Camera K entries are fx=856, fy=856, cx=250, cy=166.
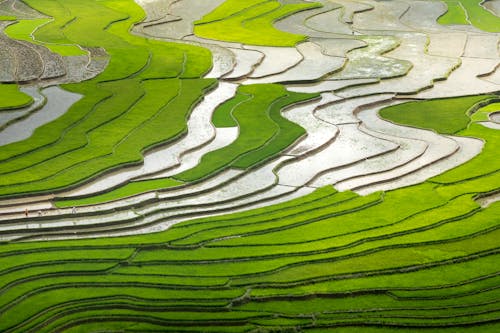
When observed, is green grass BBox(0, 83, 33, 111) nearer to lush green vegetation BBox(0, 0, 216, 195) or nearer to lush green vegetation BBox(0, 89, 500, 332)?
lush green vegetation BBox(0, 0, 216, 195)

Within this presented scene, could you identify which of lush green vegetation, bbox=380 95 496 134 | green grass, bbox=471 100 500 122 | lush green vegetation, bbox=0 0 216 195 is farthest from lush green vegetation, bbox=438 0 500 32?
lush green vegetation, bbox=0 0 216 195

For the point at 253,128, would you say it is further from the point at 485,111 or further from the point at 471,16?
the point at 471,16

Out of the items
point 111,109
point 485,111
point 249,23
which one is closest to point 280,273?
point 111,109

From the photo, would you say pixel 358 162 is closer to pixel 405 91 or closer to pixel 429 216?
pixel 429 216

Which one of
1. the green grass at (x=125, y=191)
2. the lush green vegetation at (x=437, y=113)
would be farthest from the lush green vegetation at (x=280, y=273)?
the lush green vegetation at (x=437, y=113)

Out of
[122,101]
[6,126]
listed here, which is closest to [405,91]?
[122,101]
